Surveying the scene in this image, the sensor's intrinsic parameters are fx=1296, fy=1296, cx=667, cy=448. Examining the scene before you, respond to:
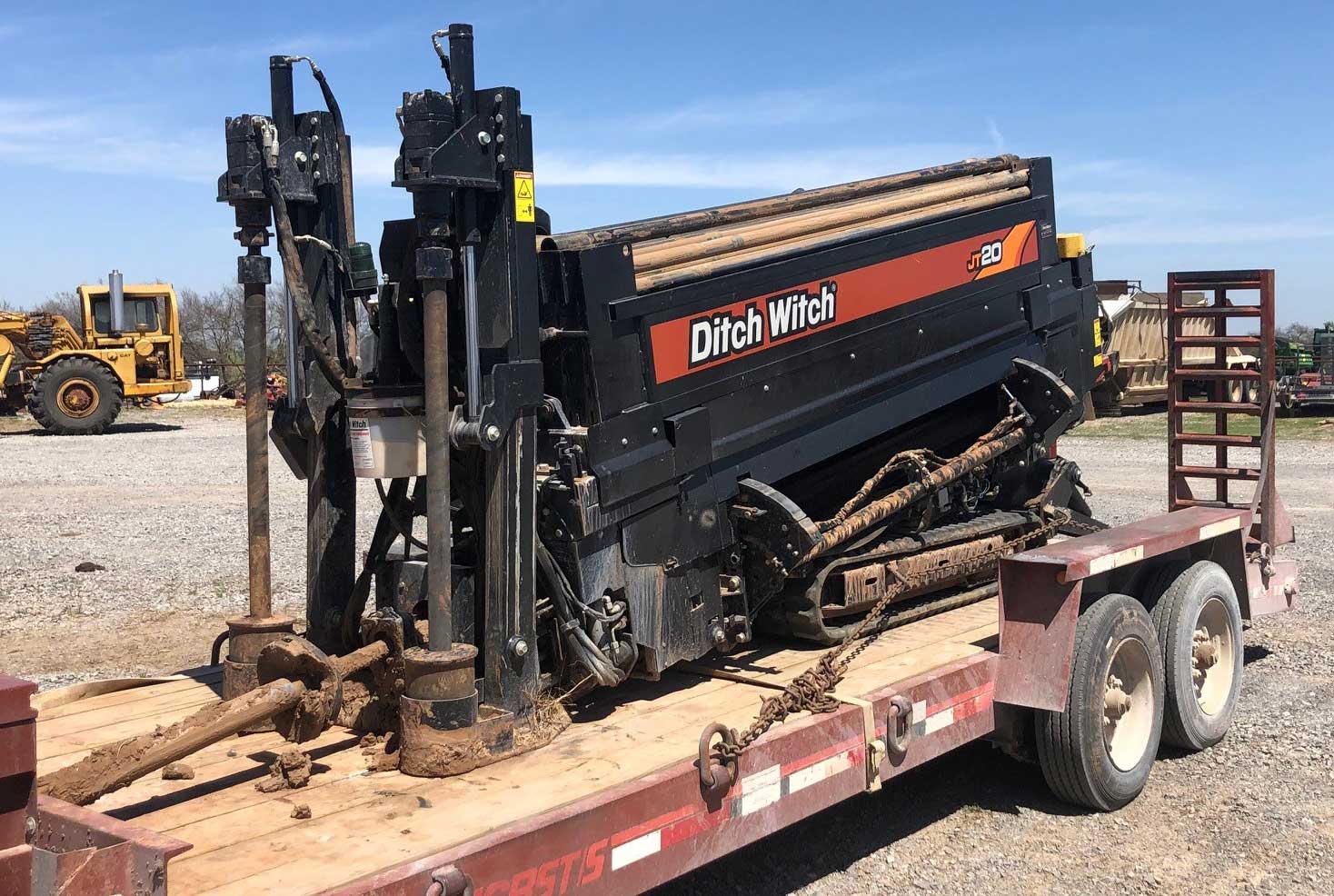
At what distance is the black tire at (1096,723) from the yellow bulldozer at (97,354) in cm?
2375

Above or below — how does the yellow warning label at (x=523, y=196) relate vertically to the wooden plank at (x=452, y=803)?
above

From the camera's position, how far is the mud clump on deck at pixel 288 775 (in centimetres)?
359

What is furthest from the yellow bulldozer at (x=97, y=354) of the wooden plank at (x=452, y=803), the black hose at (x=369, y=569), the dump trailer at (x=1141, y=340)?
the wooden plank at (x=452, y=803)

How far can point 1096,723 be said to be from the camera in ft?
16.3

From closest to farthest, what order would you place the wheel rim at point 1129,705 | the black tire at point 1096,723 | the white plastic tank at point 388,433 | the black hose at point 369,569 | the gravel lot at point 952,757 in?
→ the white plastic tank at point 388,433 < the black hose at point 369,569 < the gravel lot at point 952,757 < the black tire at point 1096,723 < the wheel rim at point 1129,705

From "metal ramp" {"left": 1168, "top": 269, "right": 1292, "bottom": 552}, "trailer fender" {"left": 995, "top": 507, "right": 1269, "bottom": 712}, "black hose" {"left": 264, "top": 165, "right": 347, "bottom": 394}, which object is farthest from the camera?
"metal ramp" {"left": 1168, "top": 269, "right": 1292, "bottom": 552}

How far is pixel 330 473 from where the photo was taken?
179 inches

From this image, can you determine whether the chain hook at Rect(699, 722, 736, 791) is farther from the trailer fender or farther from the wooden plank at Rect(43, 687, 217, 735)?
the wooden plank at Rect(43, 687, 217, 735)

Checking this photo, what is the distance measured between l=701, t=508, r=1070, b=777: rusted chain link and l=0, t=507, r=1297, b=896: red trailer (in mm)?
50

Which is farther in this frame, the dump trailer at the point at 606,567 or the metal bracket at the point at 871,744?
the metal bracket at the point at 871,744

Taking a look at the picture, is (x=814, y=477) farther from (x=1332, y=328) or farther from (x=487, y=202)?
(x=1332, y=328)

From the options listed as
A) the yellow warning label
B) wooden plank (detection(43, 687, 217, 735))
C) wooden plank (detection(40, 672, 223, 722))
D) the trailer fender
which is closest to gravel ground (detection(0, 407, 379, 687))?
wooden plank (detection(40, 672, 223, 722))

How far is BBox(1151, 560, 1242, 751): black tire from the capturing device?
5.51 meters

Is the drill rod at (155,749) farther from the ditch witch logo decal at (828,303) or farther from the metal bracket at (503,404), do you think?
the ditch witch logo decal at (828,303)
